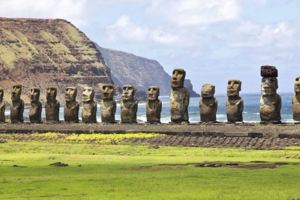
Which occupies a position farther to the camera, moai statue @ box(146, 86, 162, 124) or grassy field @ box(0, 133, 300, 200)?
moai statue @ box(146, 86, 162, 124)

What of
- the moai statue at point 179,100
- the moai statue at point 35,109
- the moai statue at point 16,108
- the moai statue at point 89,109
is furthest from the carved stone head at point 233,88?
the moai statue at point 16,108

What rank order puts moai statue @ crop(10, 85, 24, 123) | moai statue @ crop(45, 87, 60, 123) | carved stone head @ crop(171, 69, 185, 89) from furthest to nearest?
moai statue @ crop(10, 85, 24, 123) → moai statue @ crop(45, 87, 60, 123) → carved stone head @ crop(171, 69, 185, 89)

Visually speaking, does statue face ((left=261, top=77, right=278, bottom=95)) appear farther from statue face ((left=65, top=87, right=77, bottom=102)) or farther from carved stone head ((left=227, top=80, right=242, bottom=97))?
statue face ((left=65, top=87, right=77, bottom=102))

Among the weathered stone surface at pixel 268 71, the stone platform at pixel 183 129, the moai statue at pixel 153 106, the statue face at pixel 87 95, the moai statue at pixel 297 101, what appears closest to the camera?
the stone platform at pixel 183 129

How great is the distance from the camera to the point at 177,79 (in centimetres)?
4122

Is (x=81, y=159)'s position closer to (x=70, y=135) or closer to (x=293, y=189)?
(x=293, y=189)

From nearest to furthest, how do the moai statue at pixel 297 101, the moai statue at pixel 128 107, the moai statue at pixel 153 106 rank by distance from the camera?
the moai statue at pixel 297 101, the moai statue at pixel 153 106, the moai statue at pixel 128 107

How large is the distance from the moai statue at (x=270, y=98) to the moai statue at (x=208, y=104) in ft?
8.73

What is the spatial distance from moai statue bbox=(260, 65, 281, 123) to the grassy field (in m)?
8.28

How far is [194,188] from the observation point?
61.7 feet

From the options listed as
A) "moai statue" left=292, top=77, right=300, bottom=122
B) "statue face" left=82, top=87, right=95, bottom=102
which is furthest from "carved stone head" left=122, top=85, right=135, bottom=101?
"moai statue" left=292, top=77, right=300, bottom=122

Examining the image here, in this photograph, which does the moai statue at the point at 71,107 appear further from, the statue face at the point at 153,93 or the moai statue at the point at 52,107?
the statue face at the point at 153,93

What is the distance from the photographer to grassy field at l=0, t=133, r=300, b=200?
1812 cm

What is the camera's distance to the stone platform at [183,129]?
33.7m
